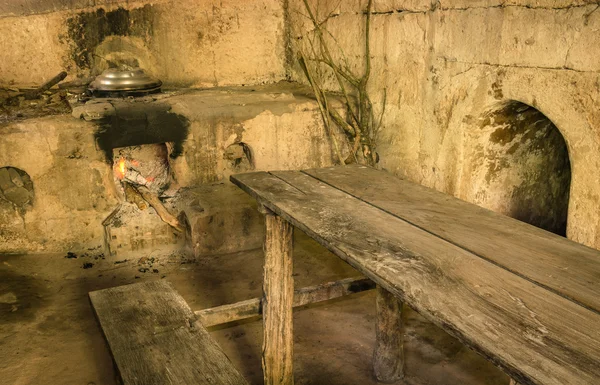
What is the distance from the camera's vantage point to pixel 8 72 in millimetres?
6434

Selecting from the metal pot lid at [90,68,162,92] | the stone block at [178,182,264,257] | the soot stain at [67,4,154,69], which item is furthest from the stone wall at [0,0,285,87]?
the stone block at [178,182,264,257]

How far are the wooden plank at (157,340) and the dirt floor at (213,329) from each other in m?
1.06

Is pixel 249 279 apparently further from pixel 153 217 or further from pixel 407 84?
pixel 407 84

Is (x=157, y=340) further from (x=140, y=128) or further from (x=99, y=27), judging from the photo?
(x=99, y=27)

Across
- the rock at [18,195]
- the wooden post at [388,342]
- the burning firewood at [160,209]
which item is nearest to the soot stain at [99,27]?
the rock at [18,195]

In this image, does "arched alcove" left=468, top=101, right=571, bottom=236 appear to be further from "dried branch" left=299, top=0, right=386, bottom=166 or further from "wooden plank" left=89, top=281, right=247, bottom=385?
"wooden plank" left=89, top=281, right=247, bottom=385

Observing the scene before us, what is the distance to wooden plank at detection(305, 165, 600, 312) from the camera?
192cm

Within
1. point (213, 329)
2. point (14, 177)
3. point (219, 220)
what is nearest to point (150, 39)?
point (14, 177)

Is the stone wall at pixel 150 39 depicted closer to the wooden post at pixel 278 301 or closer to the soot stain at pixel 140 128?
the soot stain at pixel 140 128

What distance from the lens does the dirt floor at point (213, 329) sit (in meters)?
3.83

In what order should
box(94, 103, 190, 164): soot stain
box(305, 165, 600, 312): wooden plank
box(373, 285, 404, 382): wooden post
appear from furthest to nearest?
box(94, 103, 190, 164): soot stain
box(373, 285, 404, 382): wooden post
box(305, 165, 600, 312): wooden plank

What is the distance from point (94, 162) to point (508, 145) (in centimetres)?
389

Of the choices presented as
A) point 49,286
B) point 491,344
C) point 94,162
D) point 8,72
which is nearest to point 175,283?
point 49,286

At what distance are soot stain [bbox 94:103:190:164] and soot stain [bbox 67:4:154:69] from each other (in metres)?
1.34
